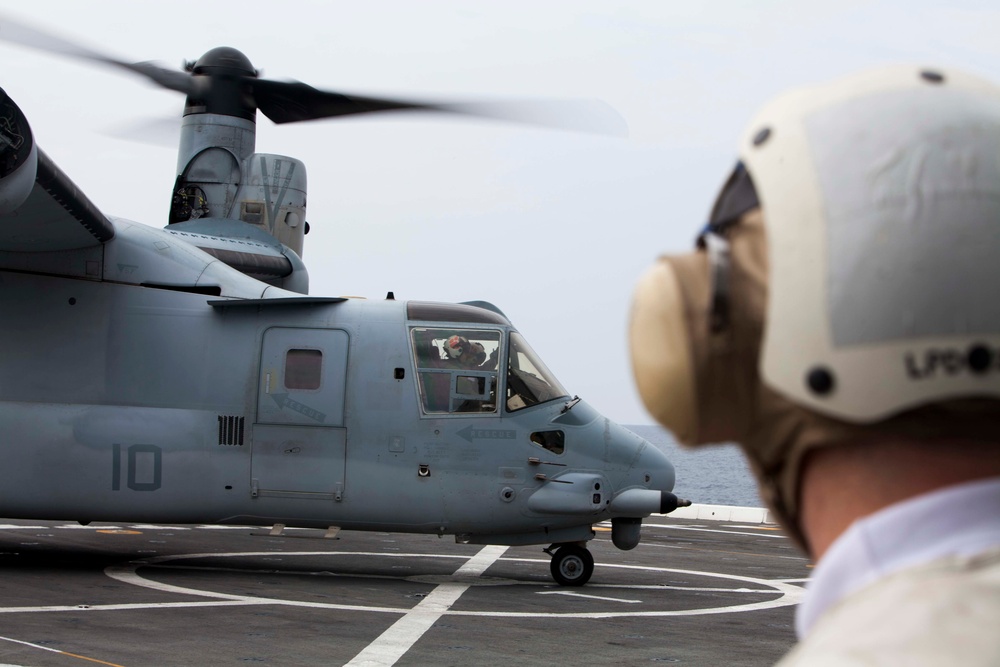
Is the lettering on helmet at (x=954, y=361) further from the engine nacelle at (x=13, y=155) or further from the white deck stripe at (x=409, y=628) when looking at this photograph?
the engine nacelle at (x=13, y=155)

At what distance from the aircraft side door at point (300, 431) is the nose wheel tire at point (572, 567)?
2.34 meters

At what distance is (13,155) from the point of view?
812 centimetres

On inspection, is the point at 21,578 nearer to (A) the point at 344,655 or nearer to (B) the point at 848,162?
(A) the point at 344,655

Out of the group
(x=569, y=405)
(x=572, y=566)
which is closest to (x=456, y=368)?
(x=569, y=405)

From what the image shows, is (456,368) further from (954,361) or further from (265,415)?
(954,361)

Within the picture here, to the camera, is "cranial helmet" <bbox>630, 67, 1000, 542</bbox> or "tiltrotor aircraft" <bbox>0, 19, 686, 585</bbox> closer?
"cranial helmet" <bbox>630, 67, 1000, 542</bbox>

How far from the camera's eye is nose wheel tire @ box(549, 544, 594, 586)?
429 inches

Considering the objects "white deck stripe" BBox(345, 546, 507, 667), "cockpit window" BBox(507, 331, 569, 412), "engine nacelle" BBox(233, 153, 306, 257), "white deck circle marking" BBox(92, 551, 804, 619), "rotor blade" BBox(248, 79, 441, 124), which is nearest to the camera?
"white deck stripe" BBox(345, 546, 507, 667)

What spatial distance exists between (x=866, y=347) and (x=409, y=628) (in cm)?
755

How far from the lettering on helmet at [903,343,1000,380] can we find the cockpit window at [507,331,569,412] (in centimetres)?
941

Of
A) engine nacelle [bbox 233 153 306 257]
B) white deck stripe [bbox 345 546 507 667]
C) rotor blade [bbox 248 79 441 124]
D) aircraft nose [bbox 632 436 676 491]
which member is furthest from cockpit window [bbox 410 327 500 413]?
rotor blade [bbox 248 79 441 124]

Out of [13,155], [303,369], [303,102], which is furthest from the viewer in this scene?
[303,102]

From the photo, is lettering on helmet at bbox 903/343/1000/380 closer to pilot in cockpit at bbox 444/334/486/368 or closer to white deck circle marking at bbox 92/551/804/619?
white deck circle marking at bbox 92/551/804/619

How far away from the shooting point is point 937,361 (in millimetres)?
984
